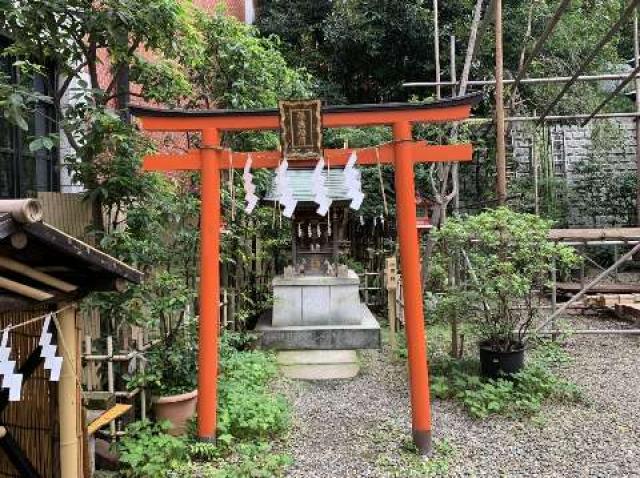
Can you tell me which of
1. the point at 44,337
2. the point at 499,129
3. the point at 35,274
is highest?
the point at 499,129

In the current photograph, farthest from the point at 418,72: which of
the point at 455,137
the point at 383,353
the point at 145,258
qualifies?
the point at 145,258

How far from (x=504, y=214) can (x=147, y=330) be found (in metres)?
5.05

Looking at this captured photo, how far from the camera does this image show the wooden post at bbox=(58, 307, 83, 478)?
402 cm

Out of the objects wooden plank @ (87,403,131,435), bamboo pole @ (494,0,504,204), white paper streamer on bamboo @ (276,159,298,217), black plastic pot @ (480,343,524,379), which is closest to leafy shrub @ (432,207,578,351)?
black plastic pot @ (480,343,524,379)

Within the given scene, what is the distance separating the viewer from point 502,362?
807cm

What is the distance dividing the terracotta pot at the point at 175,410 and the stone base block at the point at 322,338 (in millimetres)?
3762

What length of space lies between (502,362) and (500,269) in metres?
1.32

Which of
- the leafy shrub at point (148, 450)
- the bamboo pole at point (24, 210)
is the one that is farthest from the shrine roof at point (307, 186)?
the bamboo pole at point (24, 210)

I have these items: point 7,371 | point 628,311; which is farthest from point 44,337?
point 628,311

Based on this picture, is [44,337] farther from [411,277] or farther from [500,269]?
[500,269]

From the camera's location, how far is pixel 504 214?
8102 millimetres

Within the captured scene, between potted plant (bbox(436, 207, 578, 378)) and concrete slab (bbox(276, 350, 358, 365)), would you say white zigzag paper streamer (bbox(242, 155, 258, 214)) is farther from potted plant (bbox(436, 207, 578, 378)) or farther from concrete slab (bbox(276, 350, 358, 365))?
concrete slab (bbox(276, 350, 358, 365))

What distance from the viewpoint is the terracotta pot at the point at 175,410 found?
6527 millimetres

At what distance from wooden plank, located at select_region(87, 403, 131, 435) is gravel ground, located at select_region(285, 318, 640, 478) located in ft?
5.85
